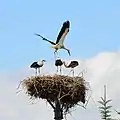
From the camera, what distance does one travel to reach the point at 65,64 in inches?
766

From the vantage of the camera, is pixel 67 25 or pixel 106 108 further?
pixel 106 108

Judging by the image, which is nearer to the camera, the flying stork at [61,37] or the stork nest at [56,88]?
the stork nest at [56,88]

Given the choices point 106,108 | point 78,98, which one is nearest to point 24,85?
point 78,98

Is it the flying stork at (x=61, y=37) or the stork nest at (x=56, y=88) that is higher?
the flying stork at (x=61, y=37)

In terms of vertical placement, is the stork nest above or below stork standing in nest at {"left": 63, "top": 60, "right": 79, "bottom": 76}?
below

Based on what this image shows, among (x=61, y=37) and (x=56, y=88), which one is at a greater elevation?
(x=61, y=37)

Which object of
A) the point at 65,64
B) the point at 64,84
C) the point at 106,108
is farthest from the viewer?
the point at 106,108

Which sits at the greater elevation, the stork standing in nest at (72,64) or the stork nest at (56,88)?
the stork standing in nest at (72,64)

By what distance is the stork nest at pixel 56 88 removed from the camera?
18.0 meters

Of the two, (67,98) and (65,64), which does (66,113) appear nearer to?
(67,98)

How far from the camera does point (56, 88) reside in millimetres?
17984

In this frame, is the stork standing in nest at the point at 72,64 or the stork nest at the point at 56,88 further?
the stork standing in nest at the point at 72,64

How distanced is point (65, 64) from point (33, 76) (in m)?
1.51

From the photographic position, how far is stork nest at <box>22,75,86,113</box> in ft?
58.9
